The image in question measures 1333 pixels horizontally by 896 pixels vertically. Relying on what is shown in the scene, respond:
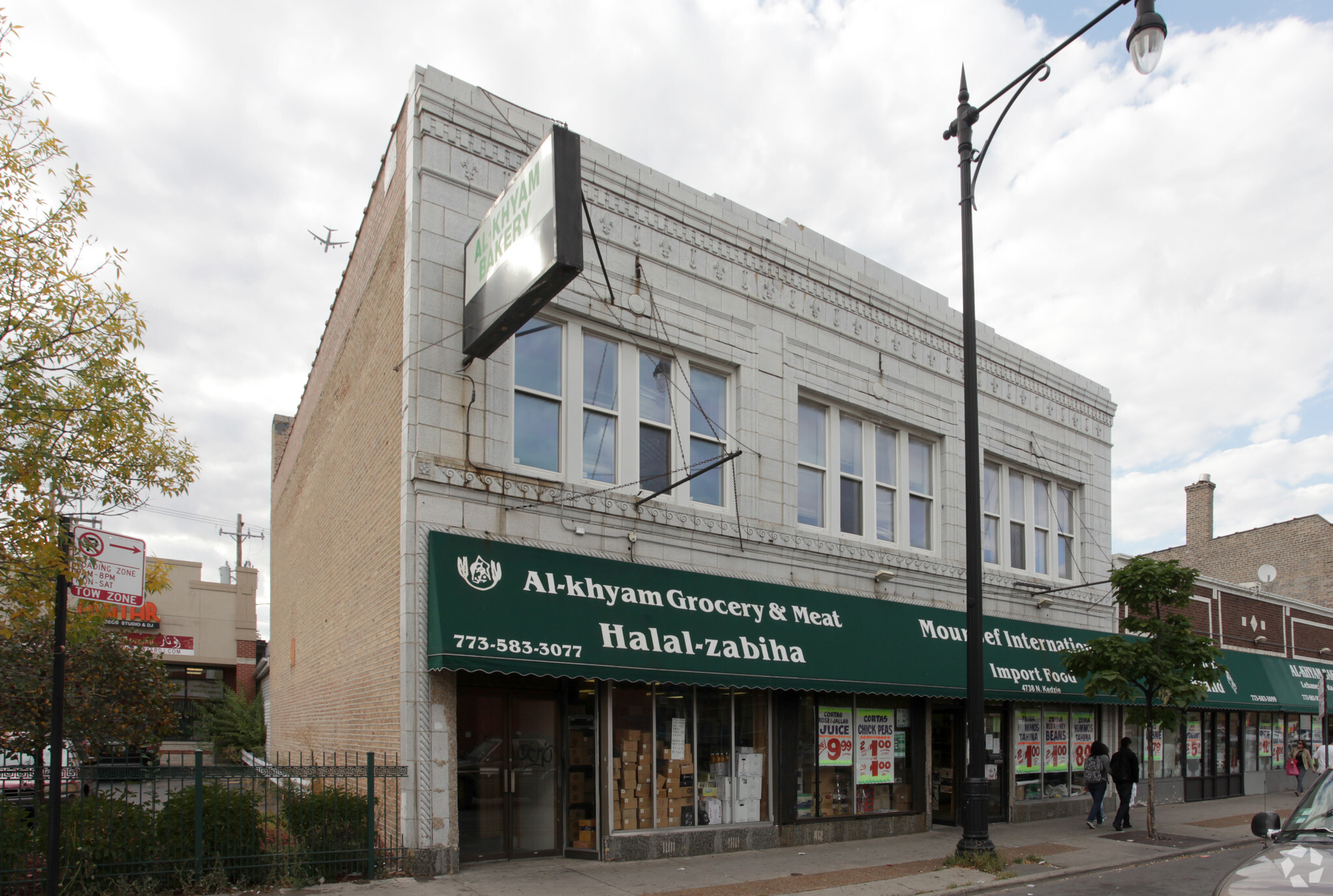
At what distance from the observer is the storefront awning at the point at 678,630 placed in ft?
34.9

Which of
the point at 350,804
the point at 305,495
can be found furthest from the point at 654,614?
the point at 305,495

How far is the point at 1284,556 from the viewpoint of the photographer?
38156 millimetres

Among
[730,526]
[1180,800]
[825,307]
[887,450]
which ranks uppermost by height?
[825,307]

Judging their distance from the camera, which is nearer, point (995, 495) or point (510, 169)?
point (510, 169)

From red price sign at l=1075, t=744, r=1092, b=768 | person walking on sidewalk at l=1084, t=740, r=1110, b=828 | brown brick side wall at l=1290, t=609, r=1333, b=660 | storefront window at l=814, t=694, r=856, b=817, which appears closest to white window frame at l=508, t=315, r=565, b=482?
storefront window at l=814, t=694, r=856, b=817

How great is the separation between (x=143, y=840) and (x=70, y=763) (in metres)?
3.11

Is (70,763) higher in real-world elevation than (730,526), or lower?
lower

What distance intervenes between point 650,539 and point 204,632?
2872 centimetres

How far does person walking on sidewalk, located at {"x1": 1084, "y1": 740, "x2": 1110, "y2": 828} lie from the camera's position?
17.2 meters

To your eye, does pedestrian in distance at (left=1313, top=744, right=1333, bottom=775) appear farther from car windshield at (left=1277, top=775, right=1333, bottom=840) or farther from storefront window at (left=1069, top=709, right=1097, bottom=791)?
car windshield at (left=1277, top=775, right=1333, bottom=840)

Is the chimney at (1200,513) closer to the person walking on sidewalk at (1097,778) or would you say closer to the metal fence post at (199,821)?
the person walking on sidewalk at (1097,778)

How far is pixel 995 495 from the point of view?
766 inches

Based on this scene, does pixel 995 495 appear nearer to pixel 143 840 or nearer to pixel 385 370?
pixel 385 370

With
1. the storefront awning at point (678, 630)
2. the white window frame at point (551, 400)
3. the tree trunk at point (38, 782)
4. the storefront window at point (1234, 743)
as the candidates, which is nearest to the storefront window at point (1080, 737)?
the storefront awning at point (678, 630)
